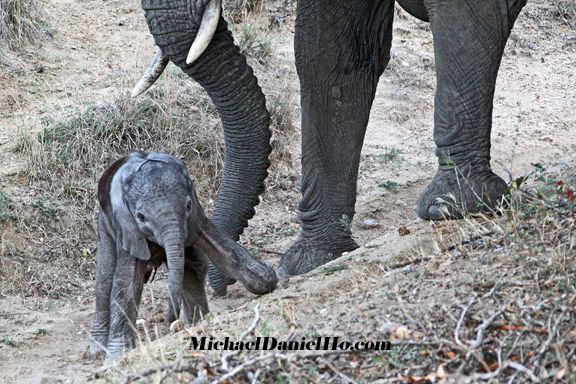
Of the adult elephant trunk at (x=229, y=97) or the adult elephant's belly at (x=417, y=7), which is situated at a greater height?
the adult elephant's belly at (x=417, y=7)

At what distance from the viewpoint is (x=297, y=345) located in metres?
5.50

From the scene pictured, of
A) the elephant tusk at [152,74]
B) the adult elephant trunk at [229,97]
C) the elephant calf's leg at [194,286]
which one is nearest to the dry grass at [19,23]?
the elephant tusk at [152,74]

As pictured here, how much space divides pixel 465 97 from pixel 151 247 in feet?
6.11

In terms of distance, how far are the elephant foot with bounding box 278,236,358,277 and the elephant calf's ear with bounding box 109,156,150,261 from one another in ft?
6.11

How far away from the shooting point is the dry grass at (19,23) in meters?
11.3

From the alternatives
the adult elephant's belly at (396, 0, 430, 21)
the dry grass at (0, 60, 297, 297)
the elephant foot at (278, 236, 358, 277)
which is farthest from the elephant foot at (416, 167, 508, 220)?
the dry grass at (0, 60, 297, 297)

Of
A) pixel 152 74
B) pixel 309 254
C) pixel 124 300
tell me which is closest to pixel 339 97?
pixel 309 254

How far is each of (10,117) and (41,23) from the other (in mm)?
1502

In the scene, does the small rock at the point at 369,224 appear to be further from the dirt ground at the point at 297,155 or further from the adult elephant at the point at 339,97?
the adult elephant at the point at 339,97

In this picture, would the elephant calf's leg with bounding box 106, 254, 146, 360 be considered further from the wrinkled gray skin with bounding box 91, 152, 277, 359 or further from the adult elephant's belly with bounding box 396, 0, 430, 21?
the adult elephant's belly with bounding box 396, 0, 430, 21

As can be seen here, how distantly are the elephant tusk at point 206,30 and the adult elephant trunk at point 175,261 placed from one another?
1060mm

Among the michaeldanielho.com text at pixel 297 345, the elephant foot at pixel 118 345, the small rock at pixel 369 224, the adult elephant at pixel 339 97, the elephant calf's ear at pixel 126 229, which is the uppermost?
the adult elephant at pixel 339 97

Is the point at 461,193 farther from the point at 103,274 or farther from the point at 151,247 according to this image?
the point at 103,274

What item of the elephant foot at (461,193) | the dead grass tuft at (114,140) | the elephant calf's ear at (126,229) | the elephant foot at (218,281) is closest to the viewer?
the elephant calf's ear at (126,229)
